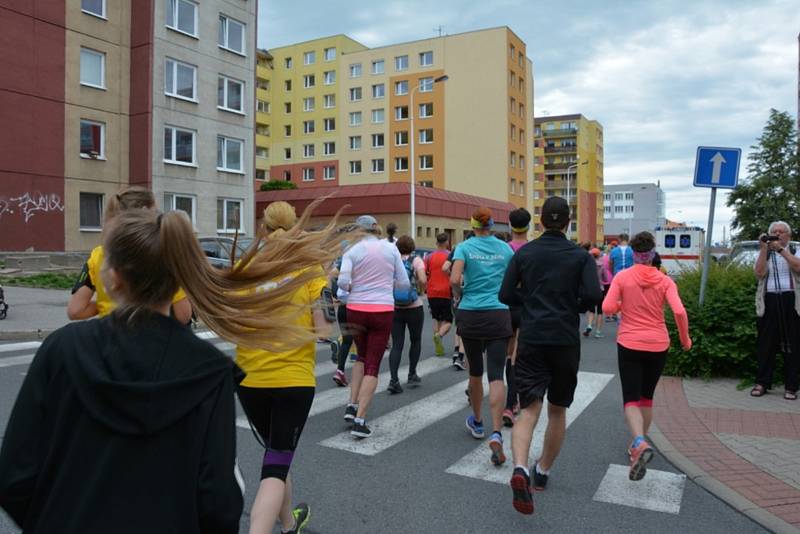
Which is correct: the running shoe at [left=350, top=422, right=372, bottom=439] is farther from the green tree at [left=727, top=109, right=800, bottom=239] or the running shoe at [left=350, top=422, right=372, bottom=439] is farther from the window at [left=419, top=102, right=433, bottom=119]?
the window at [left=419, top=102, right=433, bottom=119]

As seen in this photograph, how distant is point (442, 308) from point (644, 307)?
16.6 ft

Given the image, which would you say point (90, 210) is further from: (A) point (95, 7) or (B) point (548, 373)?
(B) point (548, 373)

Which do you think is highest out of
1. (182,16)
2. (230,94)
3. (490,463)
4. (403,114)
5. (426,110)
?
(426,110)

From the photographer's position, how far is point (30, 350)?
1012cm

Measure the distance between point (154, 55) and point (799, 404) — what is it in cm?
2678

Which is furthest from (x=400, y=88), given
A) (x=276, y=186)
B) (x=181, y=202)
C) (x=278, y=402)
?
(x=278, y=402)

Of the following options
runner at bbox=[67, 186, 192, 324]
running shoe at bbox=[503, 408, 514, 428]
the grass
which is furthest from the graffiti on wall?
runner at bbox=[67, 186, 192, 324]

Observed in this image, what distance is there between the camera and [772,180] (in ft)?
130

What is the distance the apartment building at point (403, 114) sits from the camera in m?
60.1

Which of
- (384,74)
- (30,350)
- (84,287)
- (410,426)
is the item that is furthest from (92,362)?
(384,74)

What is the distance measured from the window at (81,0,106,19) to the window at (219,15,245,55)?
547cm

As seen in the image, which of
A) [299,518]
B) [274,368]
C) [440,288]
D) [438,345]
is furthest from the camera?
[438,345]

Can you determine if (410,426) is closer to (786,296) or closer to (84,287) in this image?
(84,287)

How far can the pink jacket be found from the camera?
4812 mm
